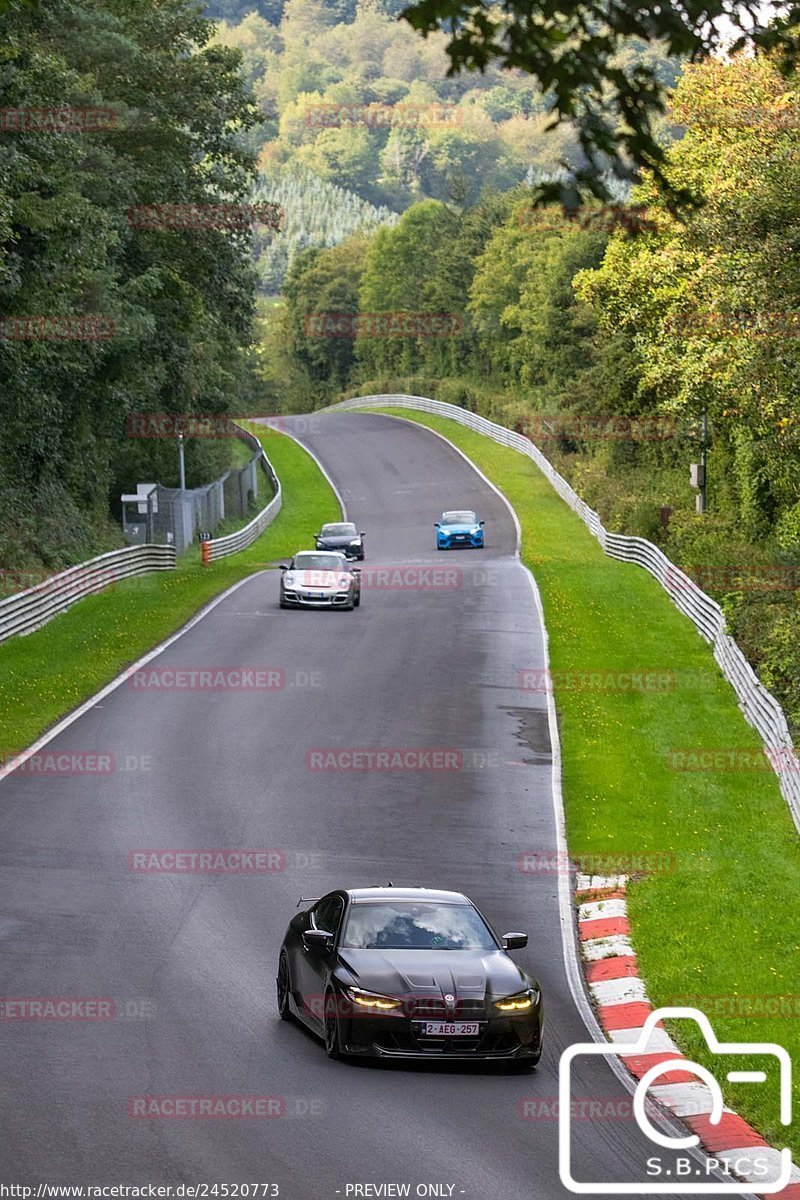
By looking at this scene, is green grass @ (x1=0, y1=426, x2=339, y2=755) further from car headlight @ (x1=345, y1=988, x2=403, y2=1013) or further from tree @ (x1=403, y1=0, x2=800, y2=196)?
tree @ (x1=403, y1=0, x2=800, y2=196)

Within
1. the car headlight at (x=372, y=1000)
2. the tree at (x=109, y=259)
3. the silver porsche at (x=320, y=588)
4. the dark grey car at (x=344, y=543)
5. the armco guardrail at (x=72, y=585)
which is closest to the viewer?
the car headlight at (x=372, y=1000)

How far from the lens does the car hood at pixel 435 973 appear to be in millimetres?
12078

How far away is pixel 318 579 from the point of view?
4075 centimetres

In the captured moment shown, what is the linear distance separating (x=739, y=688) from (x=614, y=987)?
53.7ft

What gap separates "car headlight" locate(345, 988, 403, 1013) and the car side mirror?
→ 2.59ft

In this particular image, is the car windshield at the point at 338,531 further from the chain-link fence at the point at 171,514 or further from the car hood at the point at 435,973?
the car hood at the point at 435,973

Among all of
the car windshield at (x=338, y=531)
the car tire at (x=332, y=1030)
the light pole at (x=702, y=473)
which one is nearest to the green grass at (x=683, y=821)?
the car tire at (x=332, y=1030)

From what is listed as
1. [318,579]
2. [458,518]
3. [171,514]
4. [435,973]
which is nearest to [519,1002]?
[435,973]

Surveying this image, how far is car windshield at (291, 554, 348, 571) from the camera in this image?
4141 centimetres

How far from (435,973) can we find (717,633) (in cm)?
2453

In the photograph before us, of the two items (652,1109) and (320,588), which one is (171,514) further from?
(652,1109)

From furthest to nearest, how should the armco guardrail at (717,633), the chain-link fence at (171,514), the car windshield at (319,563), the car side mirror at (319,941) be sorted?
the chain-link fence at (171,514) → the car windshield at (319,563) → the armco guardrail at (717,633) → the car side mirror at (319,941)

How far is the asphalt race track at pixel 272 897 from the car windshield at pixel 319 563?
1720 millimetres

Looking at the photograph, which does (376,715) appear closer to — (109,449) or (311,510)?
(109,449)
